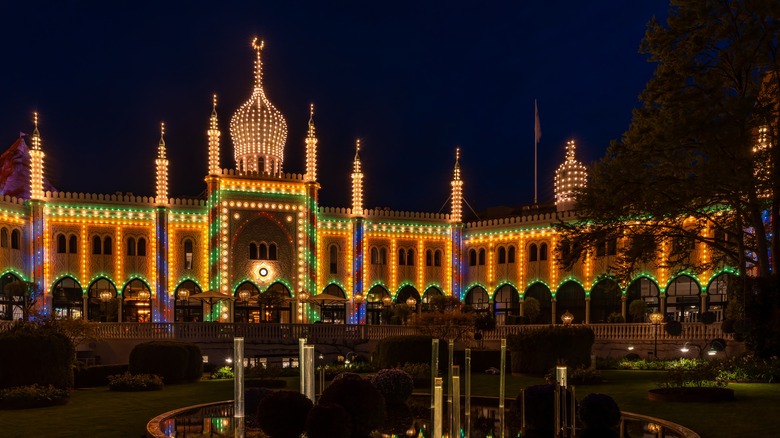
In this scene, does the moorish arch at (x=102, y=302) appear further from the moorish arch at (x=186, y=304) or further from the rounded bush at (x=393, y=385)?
the rounded bush at (x=393, y=385)

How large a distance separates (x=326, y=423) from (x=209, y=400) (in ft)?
36.4

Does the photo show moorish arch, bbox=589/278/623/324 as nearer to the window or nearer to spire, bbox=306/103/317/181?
spire, bbox=306/103/317/181

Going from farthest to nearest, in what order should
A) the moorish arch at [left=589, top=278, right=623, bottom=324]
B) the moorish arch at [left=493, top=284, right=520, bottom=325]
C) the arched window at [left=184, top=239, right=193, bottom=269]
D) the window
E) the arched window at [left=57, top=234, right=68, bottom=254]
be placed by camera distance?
the moorish arch at [left=493, top=284, right=520, bottom=325] → the moorish arch at [left=589, top=278, right=623, bottom=324] → the arched window at [left=184, top=239, right=193, bottom=269] → the window → the arched window at [left=57, top=234, right=68, bottom=254]

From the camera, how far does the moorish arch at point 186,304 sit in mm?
49125

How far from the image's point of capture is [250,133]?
51281 millimetres

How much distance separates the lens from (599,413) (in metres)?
14.9

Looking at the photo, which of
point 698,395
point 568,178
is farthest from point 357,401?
point 568,178

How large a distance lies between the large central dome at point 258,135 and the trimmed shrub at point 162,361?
23.0 metres

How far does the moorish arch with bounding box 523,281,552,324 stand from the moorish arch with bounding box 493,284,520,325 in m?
0.93

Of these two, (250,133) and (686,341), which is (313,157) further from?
(686,341)

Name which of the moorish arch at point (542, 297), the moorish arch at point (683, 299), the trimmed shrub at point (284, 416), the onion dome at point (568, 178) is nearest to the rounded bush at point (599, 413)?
the trimmed shrub at point (284, 416)

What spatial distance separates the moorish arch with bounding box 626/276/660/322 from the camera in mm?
47594

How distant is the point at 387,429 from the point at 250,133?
124 feet

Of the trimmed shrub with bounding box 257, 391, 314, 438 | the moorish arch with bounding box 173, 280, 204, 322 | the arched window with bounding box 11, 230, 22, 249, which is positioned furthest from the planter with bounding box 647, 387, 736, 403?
the arched window with bounding box 11, 230, 22, 249
